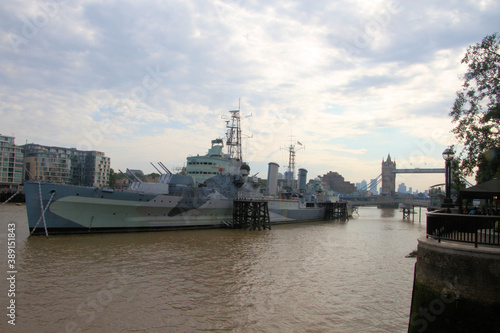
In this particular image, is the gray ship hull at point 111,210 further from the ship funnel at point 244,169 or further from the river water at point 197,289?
the ship funnel at point 244,169

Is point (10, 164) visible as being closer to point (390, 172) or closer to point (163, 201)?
point (163, 201)

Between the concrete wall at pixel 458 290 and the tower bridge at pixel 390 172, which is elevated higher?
the tower bridge at pixel 390 172

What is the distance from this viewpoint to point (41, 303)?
915 centimetres

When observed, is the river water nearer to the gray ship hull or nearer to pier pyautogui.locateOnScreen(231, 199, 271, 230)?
the gray ship hull

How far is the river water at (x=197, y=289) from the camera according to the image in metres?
8.41

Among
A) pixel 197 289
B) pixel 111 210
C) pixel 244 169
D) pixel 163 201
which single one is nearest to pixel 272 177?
pixel 244 169

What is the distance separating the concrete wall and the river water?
2491mm

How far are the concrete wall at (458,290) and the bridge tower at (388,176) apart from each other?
16479 cm

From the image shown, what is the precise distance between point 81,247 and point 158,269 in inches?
249

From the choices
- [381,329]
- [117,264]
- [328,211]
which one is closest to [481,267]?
[381,329]

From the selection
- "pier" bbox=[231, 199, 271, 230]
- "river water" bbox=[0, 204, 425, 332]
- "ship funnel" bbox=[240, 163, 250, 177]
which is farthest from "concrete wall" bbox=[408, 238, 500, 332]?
"ship funnel" bbox=[240, 163, 250, 177]

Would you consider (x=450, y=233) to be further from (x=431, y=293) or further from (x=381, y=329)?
(x=381, y=329)

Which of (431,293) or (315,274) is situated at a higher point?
(431,293)

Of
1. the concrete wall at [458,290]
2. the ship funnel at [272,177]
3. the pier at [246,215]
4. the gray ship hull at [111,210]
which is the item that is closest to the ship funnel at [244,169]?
the pier at [246,215]
